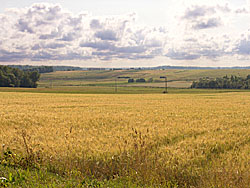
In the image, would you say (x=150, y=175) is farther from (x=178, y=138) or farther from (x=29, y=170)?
(x=178, y=138)

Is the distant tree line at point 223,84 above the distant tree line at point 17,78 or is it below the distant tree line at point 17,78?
below

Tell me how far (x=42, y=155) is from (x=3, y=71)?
110 meters

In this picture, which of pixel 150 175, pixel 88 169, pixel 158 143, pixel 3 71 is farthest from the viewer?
pixel 3 71

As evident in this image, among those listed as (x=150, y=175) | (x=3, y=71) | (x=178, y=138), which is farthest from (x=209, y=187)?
(x=3, y=71)

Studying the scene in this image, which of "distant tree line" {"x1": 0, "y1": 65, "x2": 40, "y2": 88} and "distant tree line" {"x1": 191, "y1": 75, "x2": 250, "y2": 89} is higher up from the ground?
"distant tree line" {"x1": 0, "y1": 65, "x2": 40, "y2": 88}

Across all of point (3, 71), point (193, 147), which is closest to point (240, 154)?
point (193, 147)

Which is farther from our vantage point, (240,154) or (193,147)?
(193,147)

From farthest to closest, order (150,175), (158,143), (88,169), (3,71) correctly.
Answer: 1. (3,71)
2. (158,143)
3. (88,169)
4. (150,175)

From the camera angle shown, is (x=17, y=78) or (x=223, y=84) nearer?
(x=17, y=78)

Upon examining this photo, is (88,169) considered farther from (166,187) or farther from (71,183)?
(166,187)

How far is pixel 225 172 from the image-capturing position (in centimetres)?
680

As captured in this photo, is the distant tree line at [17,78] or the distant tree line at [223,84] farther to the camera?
the distant tree line at [223,84]

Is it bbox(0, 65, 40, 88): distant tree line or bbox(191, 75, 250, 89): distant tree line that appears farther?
bbox(191, 75, 250, 89): distant tree line

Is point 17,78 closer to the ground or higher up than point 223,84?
higher up
